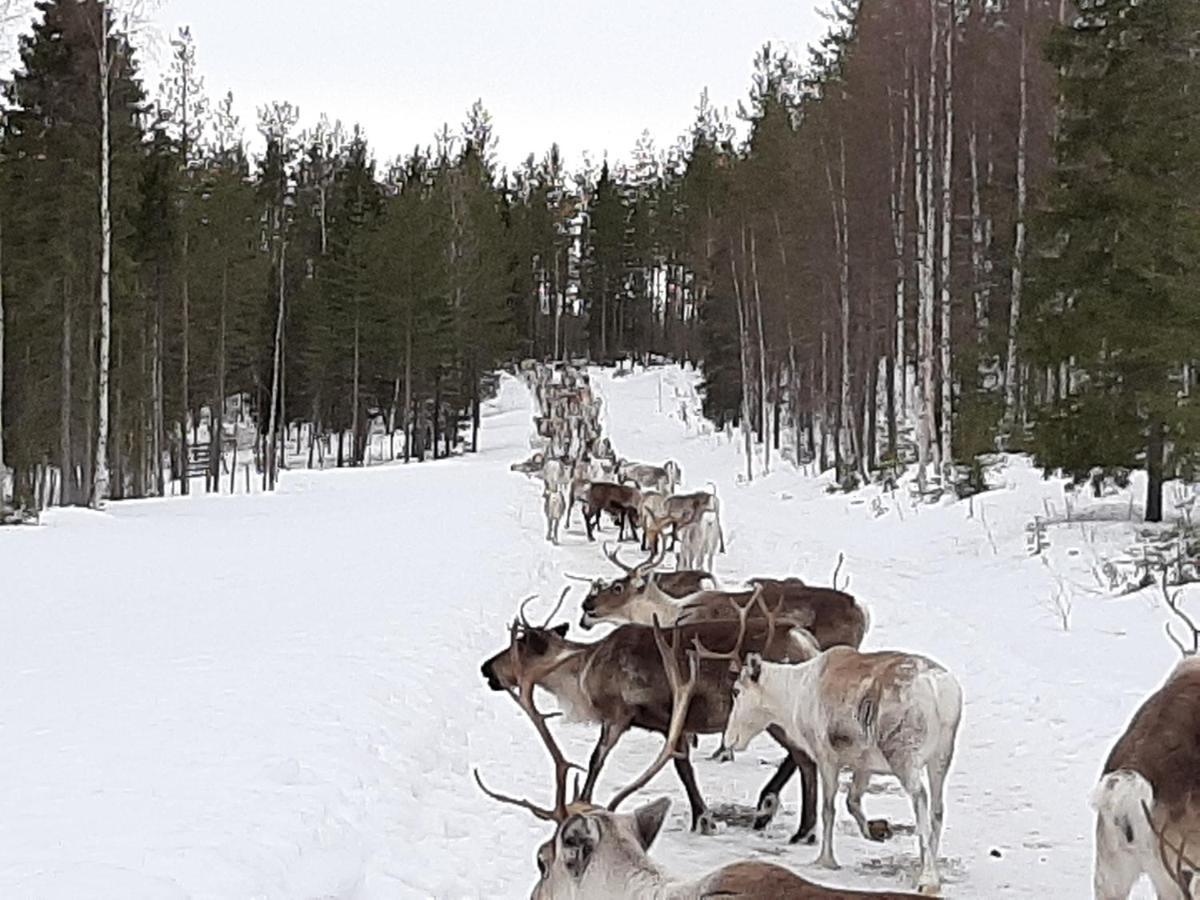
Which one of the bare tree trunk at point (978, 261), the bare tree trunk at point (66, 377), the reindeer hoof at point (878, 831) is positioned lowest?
the reindeer hoof at point (878, 831)

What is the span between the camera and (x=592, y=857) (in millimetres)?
4219

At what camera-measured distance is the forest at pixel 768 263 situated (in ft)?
51.3

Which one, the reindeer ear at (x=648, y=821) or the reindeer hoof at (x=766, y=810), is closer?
the reindeer ear at (x=648, y=821)

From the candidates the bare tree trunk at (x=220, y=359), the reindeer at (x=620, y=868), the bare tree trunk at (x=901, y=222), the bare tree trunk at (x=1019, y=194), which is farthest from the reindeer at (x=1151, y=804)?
the bare tree trunk at (x=220, y=359)

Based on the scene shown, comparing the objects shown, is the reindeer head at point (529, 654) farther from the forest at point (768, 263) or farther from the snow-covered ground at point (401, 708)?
the forest at point (768, 263)

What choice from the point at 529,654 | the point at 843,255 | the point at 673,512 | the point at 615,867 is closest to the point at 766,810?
the point at 529,654

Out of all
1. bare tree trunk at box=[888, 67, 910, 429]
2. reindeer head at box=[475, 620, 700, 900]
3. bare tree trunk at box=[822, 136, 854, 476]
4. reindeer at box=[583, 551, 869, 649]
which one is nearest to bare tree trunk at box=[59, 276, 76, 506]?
bare tree trunk at box=[822, 136, 854, 476]

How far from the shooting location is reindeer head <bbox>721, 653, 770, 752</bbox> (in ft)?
22.6

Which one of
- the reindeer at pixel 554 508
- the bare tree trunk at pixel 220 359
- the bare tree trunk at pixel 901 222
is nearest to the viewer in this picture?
the reindeer at pixel 554 508

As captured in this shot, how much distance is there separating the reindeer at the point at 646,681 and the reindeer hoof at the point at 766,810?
8 cm

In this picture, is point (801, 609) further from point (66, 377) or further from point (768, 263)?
point (768, 263)

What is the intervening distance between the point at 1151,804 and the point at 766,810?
2820 mm

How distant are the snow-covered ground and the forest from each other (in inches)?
117

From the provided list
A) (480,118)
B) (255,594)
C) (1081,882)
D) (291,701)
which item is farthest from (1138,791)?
(480,118)
